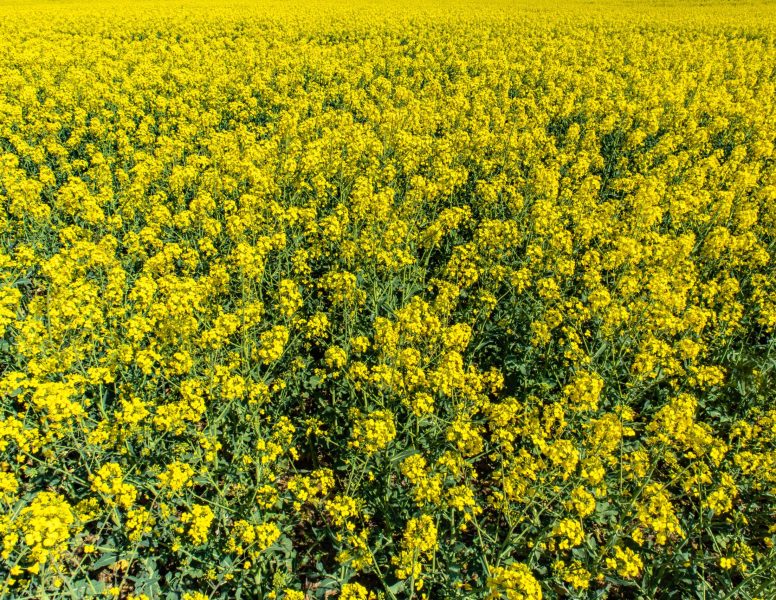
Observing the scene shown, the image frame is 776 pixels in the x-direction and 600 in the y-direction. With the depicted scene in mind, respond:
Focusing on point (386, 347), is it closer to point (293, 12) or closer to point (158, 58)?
point (158, 58)

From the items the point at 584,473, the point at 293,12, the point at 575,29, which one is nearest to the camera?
the point at 584,473

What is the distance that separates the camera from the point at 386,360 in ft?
17.6

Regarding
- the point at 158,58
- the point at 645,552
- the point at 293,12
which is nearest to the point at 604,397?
the point at 645,552

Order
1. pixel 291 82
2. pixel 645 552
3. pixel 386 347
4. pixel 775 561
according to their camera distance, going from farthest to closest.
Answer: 1. pixel 291 82
2. pixel 386 347
3. pixel 645 552
4. pixel 775 561

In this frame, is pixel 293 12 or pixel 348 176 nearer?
pixel 348 176

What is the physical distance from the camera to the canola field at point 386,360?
4.10m

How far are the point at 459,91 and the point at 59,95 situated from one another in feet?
35.6

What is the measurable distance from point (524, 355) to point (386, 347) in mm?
2125

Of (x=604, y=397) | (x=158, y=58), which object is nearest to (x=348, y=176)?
(x=604, y=397)

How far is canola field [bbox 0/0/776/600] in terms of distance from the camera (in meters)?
4.10

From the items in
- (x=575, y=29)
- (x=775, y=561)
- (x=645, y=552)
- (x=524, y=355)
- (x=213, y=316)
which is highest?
(x=575, y=29)

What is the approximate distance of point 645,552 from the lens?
4.51 metres

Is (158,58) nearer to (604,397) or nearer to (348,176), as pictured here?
(348,176)

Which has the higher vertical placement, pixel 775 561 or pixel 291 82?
pixel 291 82
